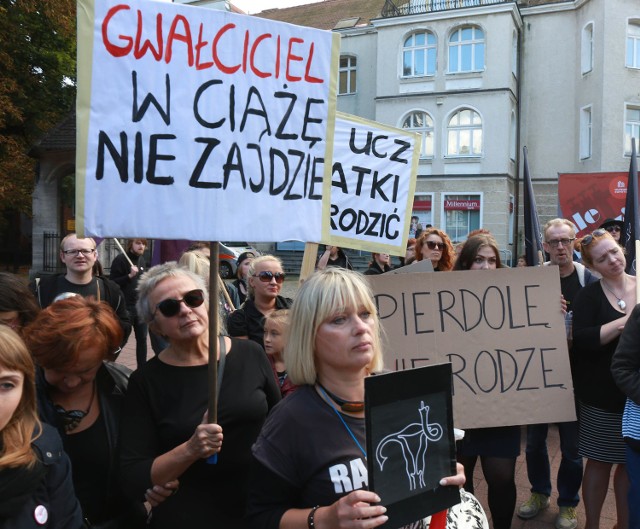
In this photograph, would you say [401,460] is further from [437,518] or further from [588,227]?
[588,227]

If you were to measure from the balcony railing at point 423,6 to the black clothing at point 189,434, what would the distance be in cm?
2640

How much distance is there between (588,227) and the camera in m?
9.27

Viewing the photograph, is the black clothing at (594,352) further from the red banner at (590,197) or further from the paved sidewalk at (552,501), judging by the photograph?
the red banner at (590,197)

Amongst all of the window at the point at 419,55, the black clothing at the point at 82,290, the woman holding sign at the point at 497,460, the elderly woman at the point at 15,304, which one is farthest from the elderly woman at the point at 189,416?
the window at the point at 419,55

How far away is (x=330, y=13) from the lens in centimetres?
3253

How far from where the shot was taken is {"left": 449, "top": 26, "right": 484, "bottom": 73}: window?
85.1 feet

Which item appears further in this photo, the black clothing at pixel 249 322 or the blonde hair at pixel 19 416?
the black clothing at pixel 249 322

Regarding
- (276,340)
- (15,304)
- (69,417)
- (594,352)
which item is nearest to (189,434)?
(69,417)

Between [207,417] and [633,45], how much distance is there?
27050 mm

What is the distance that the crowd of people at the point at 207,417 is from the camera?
1.74 metres

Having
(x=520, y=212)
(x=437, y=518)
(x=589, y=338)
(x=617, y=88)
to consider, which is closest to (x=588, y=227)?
(x=589, y=338)

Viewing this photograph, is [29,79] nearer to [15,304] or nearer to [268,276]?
[268,276]

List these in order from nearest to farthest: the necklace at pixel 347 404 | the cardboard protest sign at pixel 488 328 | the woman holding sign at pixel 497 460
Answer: the necklace at pixel 347 404 < the woman holding sign at pixel 497 460 < the cardboard protest sign at pixel 488 328

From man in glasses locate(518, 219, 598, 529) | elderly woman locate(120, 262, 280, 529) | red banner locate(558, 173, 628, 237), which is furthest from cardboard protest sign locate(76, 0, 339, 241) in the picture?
red banner locate(558, 173, 628, 237)
